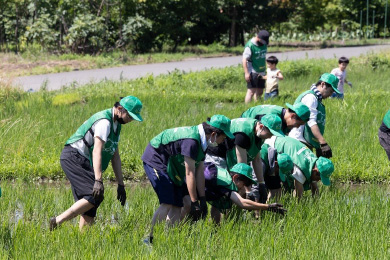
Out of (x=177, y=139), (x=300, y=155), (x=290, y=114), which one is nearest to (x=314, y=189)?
(x=300, y=155)

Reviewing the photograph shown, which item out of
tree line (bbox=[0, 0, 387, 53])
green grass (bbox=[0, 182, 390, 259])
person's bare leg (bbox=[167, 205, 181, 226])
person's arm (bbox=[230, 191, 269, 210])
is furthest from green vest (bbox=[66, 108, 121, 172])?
tree line (bbox=[0, 0, 387, 53])

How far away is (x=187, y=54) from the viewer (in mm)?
22859

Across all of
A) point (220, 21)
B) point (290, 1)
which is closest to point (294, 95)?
point (220, 21)

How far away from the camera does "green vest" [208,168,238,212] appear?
673 centimetres

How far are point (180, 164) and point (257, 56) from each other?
6133 mm

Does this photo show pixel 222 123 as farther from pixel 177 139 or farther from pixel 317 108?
pixel 317 108

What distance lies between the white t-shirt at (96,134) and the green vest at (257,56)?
20.2ft

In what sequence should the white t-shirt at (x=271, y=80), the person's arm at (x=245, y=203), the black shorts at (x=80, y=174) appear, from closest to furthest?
the black shorts at (x=80, y=174)
the person's arm at (x=245, y=203)
the white t-shirt at (x=271, y=80)

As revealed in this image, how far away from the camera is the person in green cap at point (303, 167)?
697cm

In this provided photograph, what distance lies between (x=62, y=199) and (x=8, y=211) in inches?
24.9

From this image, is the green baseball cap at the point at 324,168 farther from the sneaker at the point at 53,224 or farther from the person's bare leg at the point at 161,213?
the sneaker at the point at 53,224

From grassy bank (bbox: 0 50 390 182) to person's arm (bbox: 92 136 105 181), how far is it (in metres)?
2.86

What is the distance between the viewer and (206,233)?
241 inches

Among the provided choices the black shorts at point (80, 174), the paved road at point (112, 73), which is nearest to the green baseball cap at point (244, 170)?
the black shorts at point (80, 174)
